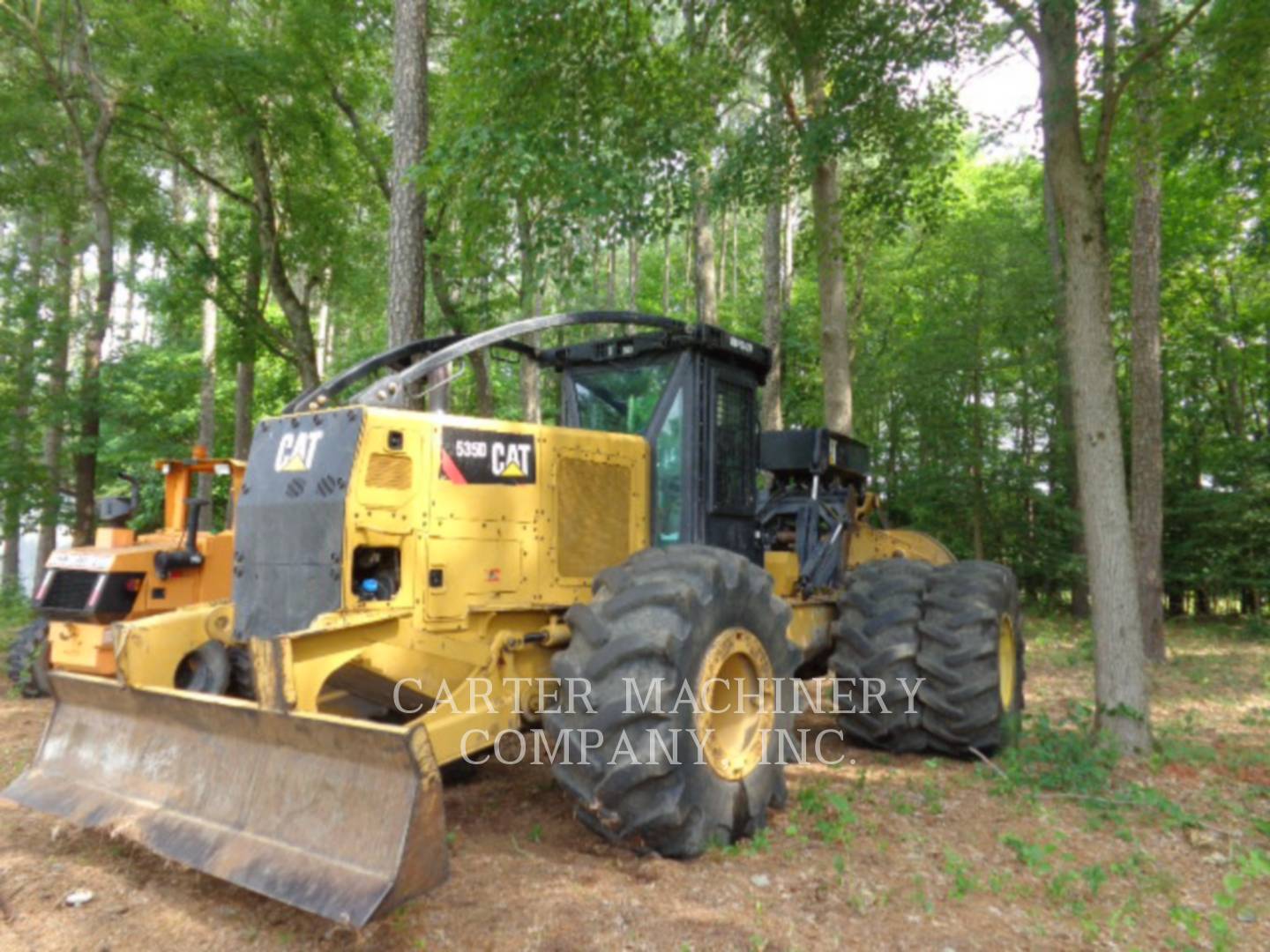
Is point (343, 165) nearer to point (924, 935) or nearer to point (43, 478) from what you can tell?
point (43, 478)

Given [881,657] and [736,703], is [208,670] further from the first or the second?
[881,657]

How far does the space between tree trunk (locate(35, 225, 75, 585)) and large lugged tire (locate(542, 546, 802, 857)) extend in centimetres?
1139

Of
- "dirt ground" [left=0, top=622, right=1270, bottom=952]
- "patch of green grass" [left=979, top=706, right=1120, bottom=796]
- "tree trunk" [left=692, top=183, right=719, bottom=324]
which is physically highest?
"tree trunk" [left=692, top=183, right=719, bottom=324]

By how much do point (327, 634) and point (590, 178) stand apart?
523 cm

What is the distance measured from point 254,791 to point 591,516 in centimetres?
224

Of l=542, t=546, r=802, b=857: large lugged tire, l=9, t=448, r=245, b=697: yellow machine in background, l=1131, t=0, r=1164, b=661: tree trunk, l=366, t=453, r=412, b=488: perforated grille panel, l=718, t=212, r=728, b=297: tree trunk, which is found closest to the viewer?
l=542, t=546, r=802, b=857: large lugged tire

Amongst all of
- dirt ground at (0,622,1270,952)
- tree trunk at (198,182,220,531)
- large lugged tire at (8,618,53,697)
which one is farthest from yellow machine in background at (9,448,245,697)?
tree trunk at (198,182,220,531)

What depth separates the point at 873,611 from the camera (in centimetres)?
613

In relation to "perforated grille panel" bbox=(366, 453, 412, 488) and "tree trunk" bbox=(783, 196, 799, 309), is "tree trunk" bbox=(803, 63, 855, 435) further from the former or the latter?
"tree trunk" bbox=(783, 196, 799, 309)

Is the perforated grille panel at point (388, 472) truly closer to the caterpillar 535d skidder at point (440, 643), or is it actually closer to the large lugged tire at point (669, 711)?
the caterpillar 535d skidder at point (440, 643)

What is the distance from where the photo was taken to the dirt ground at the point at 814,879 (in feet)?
11.2

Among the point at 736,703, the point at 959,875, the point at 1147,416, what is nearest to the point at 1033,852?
the point at 959,875

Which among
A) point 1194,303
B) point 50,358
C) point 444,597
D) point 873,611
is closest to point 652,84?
point 873,611

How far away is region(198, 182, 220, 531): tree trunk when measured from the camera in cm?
1571
